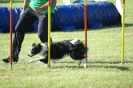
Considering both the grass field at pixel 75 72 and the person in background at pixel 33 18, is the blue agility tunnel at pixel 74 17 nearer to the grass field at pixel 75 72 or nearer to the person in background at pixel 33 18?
the grass field at pixel 75 72

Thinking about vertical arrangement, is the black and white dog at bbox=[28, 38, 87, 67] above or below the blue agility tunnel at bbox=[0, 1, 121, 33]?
above

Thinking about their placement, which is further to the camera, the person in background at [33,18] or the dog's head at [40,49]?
the person in background at [33,18]

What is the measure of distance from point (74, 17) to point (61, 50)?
829 centimetres

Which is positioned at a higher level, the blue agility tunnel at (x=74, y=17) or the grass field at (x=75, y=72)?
the grass field at (x=75, y=72)

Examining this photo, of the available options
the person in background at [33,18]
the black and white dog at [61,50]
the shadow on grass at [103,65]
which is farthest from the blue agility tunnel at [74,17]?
the black and white dog at [61,50]

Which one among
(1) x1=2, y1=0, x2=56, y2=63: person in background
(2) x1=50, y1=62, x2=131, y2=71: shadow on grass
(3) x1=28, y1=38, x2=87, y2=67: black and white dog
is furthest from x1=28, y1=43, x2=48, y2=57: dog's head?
(2) x1=50, y1=62, x2=131, y2=71: shadow on grass

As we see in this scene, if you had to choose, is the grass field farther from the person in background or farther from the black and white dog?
the person in background

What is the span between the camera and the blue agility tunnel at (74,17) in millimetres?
15438

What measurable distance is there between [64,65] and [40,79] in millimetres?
1531

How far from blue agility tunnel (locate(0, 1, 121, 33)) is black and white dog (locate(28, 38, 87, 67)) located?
745 centimetres

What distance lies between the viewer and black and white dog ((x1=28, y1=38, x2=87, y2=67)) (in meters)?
8.07

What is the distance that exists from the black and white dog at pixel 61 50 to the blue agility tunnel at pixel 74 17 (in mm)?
7451

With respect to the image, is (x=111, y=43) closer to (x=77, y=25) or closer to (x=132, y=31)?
(x=132, y=31)

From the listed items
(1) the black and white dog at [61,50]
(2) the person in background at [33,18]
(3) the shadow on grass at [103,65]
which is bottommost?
(3) the shadow on grass at [103,65]
